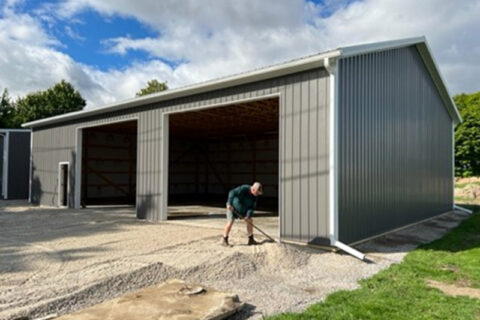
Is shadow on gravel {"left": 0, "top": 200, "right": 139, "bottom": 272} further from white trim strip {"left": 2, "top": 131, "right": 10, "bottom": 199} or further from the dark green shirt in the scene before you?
white trim strip {"left": 2, "top": 131, "right": 10, "bottom": 199}

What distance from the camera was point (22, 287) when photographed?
14.0 ft

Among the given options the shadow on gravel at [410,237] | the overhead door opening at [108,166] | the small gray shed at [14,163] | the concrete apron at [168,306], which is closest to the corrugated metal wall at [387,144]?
the shadow on gravel at [410,237]

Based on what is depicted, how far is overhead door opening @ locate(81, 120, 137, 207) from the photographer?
16406mm

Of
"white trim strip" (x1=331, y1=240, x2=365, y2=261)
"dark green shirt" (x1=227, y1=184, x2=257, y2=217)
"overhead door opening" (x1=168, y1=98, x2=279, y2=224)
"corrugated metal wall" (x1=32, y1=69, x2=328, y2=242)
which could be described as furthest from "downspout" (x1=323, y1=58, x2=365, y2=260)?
"overhead door opening" (x1=168, y1=98, x2=279, y2=224)

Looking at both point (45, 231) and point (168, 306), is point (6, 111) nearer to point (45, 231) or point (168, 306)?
point (45, 231)

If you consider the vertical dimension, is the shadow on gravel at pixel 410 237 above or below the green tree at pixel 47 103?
below

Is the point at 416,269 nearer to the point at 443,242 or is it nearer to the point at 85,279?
the point at 443,242

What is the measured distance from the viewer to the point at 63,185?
548 inches

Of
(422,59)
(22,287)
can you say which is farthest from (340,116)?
(422,59)

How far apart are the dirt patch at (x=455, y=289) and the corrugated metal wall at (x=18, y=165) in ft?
65.4

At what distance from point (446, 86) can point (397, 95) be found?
456cm

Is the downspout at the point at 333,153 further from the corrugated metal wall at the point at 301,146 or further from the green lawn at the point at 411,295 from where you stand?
the green lawn at the point at 411,295

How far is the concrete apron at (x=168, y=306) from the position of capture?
10.6 ft

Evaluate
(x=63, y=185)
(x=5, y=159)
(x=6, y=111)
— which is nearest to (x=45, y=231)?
(x=63, y=185)
